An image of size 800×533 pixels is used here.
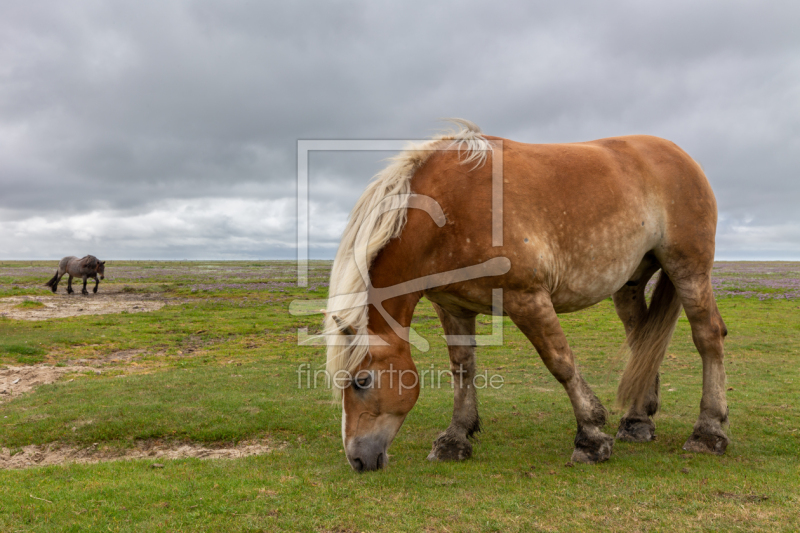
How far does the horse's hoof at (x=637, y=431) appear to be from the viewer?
18.4 ft

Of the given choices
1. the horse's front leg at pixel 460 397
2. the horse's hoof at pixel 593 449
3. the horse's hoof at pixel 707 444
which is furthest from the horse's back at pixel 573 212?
the horse's hoof at pixel 707 444

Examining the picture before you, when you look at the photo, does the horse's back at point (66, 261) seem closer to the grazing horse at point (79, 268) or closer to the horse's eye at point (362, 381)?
the grazing horse at point (79, 268)

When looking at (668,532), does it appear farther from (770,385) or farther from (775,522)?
(770,385)

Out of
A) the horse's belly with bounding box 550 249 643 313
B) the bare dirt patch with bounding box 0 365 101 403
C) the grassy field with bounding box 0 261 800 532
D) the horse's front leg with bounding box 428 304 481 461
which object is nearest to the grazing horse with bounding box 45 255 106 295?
the grassy field with bounding box 0 261 800 532

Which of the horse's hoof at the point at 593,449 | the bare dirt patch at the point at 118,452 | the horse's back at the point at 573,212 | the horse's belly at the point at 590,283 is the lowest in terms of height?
the bare dirt patch at the point at 118,452

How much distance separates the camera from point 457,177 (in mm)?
4410

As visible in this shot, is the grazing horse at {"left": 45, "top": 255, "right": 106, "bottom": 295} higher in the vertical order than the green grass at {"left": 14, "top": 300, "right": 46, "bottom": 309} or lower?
higher

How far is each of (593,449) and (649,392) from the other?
1.63m

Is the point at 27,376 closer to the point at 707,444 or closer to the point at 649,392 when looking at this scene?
the point at 649,392

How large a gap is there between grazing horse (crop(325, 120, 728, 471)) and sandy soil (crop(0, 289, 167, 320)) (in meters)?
21.9

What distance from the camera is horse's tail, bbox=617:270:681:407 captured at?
5559 mm

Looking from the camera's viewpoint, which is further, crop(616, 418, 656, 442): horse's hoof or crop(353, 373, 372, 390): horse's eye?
crop(616, 418, 656, 442): horse's hoof

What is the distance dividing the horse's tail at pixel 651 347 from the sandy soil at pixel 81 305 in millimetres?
22956

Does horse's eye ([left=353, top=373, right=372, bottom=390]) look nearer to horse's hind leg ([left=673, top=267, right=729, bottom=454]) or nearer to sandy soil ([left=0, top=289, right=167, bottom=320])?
horse's hind leg ([left=673, top=267, right=729, bottom=454])
